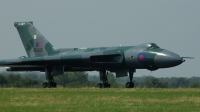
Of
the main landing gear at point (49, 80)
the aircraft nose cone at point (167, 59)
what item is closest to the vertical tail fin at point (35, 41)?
the main landing gear at point (49, 80)

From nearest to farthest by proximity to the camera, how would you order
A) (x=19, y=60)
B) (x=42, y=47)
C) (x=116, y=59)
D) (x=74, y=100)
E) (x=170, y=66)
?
(x=74, y=100) → (x=170, y=66) → (x=116, y=59) → (x=19, y=60) → (x=42, y=47)

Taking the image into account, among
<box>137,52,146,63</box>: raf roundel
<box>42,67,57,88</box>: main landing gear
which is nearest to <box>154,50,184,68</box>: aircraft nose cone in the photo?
<box>137,52,146,63</box>: raf roundel

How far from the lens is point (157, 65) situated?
37375 mm

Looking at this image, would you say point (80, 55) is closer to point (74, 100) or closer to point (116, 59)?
point (116, 59)

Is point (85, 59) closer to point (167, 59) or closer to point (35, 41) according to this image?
point (167, 59)

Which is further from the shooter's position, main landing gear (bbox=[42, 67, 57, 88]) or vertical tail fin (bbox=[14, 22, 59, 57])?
vertical tail fin (bbox=[14, 22, 59, 57])

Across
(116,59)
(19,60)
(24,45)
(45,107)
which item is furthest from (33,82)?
(45,107)

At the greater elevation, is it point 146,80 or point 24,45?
point 24,45

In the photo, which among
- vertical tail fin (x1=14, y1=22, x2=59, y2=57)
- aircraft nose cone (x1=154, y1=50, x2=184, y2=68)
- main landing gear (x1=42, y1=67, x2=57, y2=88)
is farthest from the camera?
vertical tail fin (x1=14, y1=22, x2=59, y2=57)

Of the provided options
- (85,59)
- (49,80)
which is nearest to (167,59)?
(85,59)

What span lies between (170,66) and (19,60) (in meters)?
12.5

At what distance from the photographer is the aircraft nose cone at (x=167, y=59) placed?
120ft

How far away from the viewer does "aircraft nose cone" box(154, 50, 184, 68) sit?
120 feet

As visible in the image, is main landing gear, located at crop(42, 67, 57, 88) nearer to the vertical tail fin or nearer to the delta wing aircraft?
the delta wing aircraft
